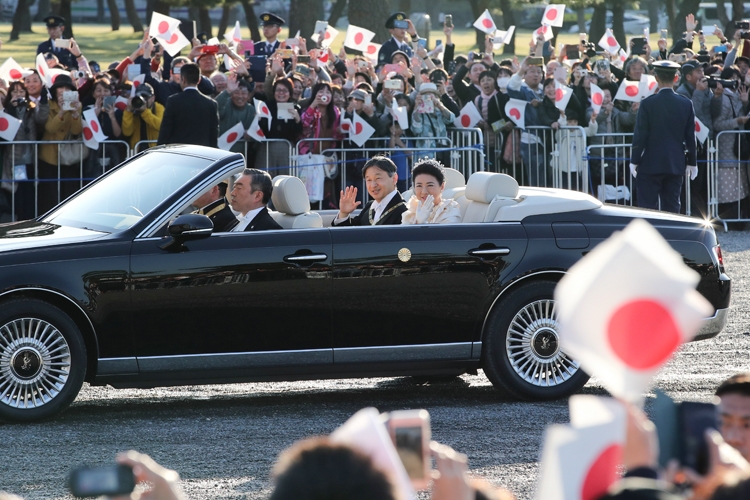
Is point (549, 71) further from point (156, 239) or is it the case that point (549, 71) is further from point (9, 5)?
point (9, 5)

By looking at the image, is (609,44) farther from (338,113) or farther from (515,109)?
(338,113)

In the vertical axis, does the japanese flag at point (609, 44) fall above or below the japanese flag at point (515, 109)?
above

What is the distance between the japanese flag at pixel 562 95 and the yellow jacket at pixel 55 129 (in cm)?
587

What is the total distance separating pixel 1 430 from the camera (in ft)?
23.9

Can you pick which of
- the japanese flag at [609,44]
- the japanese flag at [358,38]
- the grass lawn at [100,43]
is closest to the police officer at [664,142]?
the japanese flag at [358,38]

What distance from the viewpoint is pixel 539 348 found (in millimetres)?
7992

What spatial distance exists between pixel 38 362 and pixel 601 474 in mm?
5671

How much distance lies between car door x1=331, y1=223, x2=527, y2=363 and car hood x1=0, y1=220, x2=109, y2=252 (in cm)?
150

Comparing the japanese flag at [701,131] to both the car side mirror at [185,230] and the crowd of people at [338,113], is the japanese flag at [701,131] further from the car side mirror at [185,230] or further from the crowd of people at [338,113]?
the car side mirror at [185,230]

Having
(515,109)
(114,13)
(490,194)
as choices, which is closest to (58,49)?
(515,109)

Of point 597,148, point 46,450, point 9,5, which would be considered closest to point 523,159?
point 597,148

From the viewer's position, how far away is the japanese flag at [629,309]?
6.70ft

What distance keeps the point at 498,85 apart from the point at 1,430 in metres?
11.5

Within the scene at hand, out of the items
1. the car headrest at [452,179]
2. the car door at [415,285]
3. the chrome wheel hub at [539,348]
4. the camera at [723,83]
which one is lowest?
the chrome wheel hub at [539,348]
